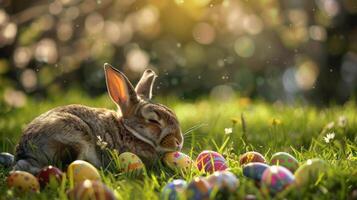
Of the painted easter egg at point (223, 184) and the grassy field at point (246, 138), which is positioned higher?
the painted easter egg at point (223, 184)

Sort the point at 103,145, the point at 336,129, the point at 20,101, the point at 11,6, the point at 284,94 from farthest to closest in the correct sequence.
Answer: the point at 284,94 → the point at 11,6 → the point at 20,101 → the point at 336,129 → the point at 103,145

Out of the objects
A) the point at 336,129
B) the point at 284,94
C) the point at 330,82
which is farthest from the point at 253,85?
the point at 336,129

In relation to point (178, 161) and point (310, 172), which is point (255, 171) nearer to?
point (310, 172)

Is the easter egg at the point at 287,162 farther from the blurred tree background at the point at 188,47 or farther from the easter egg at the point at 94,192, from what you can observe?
the blurred tree background at the point at 188,47

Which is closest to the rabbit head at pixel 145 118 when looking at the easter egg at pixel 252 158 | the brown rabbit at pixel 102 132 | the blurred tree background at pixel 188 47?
the brown rabbit at pixel 102 132

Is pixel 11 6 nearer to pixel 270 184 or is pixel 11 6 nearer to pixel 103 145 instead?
pixel 103 145

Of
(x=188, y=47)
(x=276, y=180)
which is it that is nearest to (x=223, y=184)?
(x=276, y=180)

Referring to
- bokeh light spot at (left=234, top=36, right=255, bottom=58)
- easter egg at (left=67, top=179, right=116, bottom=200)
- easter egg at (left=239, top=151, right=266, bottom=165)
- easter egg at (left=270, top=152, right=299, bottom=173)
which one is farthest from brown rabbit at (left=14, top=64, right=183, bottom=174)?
bokeh light spot at (left=234, top=36, right=255, bottom=58)
